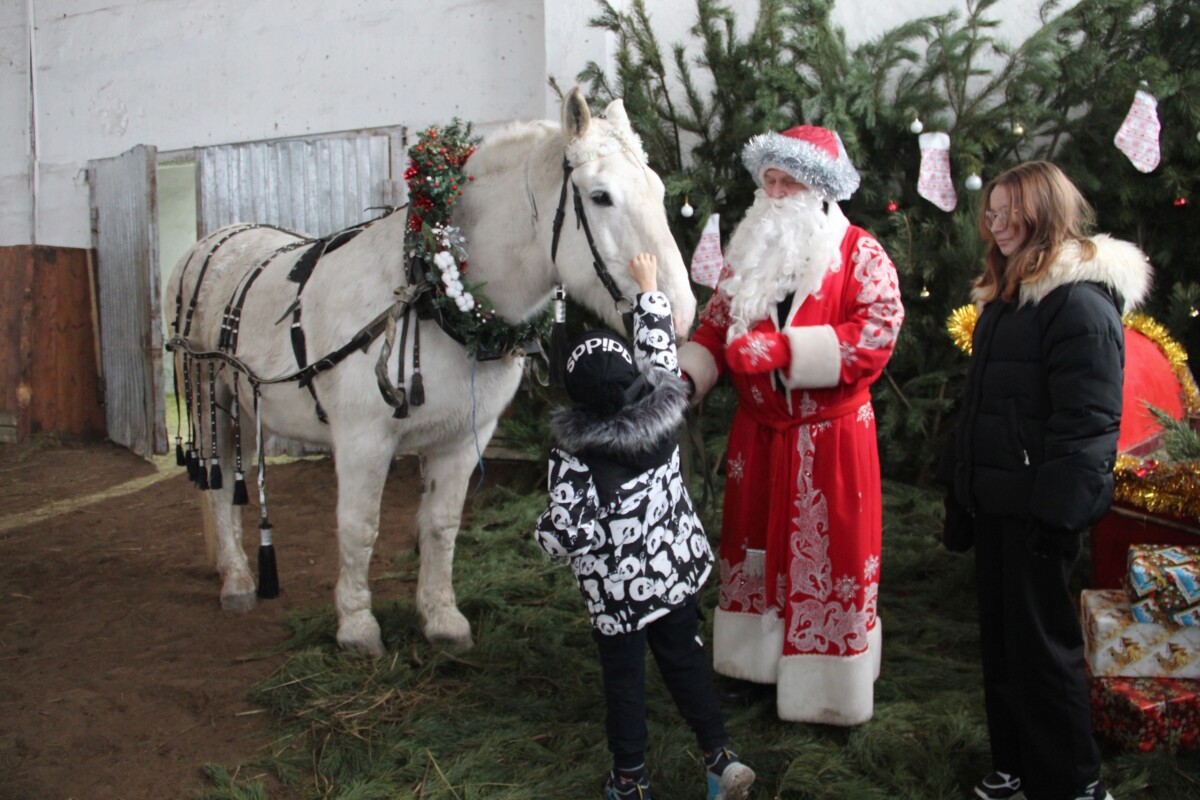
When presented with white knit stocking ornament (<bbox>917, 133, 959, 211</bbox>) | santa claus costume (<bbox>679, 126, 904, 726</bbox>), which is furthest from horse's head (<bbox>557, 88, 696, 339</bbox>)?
white knit stocking ornament (<bbox>917, 133, 959, 211</bbox>)

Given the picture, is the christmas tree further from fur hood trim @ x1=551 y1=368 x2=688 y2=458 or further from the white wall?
fur hood trim @ x1=551 y1=368 x2=688 y2=458

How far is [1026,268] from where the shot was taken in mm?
1959

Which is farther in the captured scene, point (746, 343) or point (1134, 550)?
point (1134, 550)

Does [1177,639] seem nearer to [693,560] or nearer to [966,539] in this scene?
[966,539]

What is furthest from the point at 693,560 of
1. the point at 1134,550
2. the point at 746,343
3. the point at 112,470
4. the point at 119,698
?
the point at 112,470

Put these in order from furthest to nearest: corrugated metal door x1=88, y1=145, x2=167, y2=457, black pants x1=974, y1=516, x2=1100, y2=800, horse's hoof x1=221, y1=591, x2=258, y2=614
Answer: corrugated metal door x1=88, y1=145, x2=167, y2=457 < horse's hoof x1=221, y1=591, x2=258, y2=614 < black pants x1=974, y1=516, x2=1100, y2=800

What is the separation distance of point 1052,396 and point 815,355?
1.80 ft

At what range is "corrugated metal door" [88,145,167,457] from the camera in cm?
641

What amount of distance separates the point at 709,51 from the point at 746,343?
2880 millimetres

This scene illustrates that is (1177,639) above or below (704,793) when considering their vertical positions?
above

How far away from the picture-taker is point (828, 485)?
90.5 inches

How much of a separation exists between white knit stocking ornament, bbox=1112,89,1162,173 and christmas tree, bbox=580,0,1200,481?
14 centimetres

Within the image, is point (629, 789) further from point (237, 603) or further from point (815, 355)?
point (237, 603)

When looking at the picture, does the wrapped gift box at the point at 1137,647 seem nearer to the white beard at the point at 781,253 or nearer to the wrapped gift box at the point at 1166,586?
the wrapped gift box at the point at 1166,586
